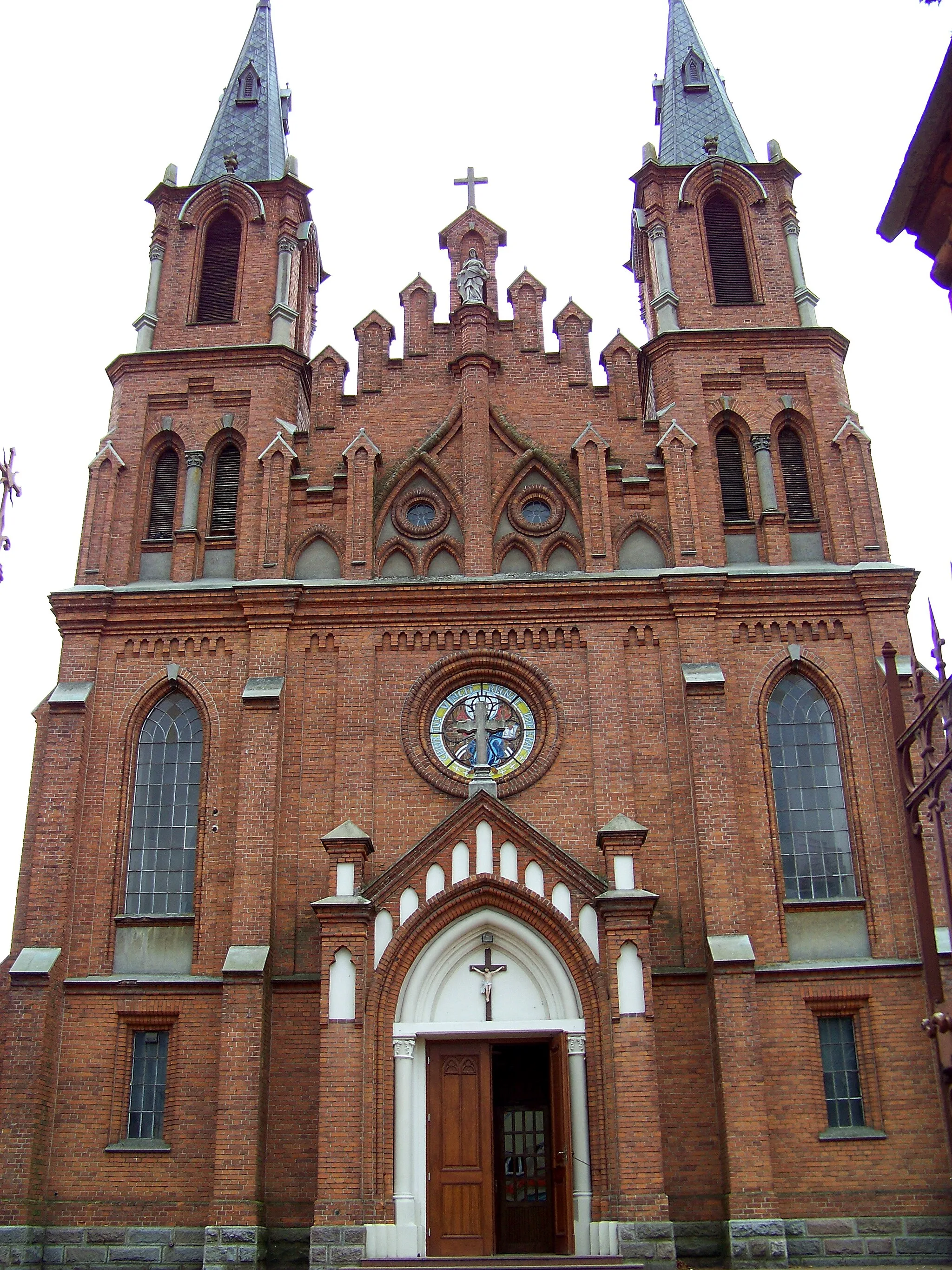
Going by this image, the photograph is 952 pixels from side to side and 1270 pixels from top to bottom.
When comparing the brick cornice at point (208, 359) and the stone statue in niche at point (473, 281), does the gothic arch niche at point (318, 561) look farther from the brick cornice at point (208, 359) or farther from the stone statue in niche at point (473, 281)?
the stone statue in niche at point (473, 281)

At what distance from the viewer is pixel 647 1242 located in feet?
53.8

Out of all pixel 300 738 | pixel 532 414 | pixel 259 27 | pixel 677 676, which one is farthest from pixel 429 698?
pixel 259 27

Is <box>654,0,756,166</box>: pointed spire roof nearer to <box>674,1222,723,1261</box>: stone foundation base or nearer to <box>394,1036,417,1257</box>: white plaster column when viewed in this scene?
<box>394,1036,417,1257</box>: white plaster column

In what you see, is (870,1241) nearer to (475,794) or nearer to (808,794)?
(808,794)

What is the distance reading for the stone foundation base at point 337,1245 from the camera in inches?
645

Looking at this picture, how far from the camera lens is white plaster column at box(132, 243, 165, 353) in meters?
24.5

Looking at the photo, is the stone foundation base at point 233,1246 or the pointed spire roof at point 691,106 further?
the pointed spire roof at point 691,106

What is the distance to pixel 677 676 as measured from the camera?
20844mm

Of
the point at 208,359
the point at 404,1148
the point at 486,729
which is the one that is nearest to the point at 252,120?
the point at 208,359

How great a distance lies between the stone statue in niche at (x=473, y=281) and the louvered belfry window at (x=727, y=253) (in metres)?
4.58

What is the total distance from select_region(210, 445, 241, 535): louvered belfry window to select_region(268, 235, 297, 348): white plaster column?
2353mm

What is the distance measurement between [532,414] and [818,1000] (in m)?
11.3

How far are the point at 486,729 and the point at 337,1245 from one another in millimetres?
7812

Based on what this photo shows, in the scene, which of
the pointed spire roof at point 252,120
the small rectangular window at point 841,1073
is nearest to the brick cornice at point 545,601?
the small rectangular window at point 841,1073
